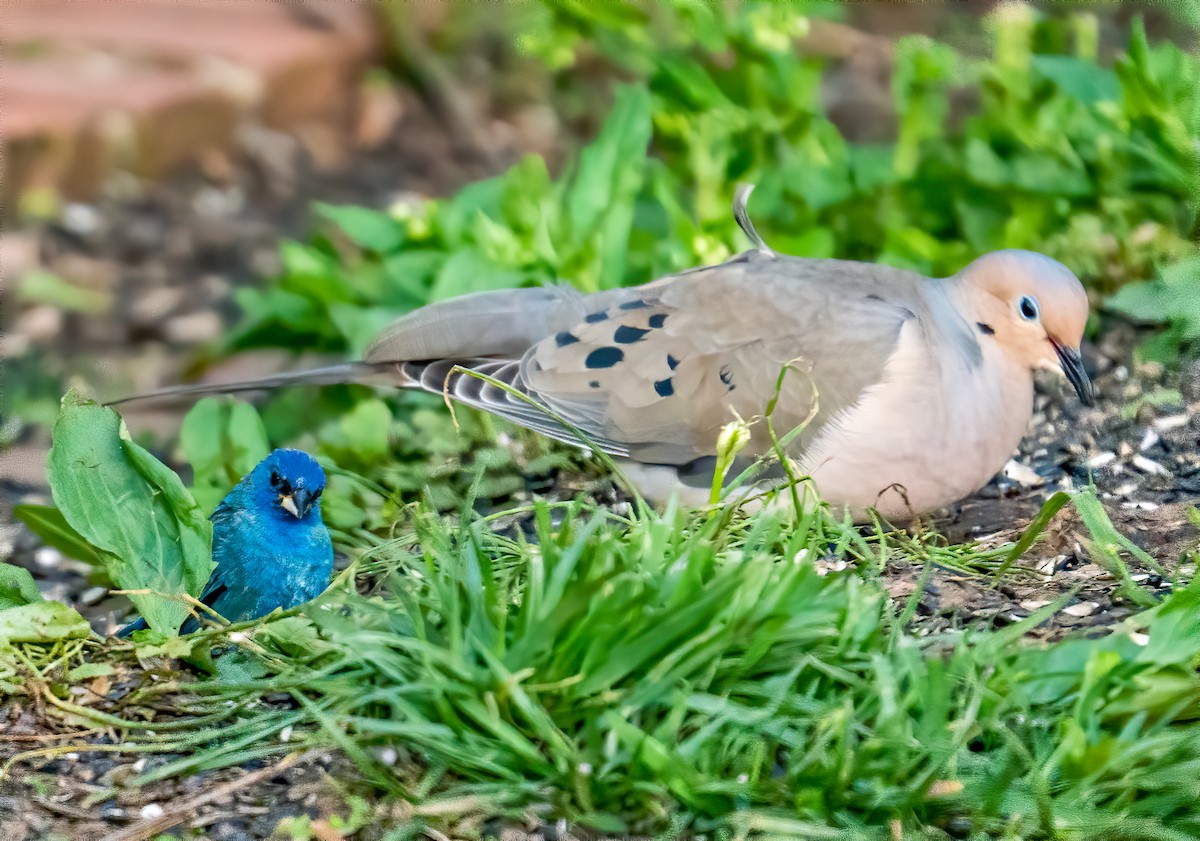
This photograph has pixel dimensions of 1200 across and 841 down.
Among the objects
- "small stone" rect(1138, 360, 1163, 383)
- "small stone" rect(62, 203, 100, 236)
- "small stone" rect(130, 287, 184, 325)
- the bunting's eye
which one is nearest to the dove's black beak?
"small stone" rect(1138, 360, 1163, 383)

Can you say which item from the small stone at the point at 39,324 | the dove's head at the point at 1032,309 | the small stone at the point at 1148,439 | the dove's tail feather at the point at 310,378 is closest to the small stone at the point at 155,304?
the small stone at the point at 39,324

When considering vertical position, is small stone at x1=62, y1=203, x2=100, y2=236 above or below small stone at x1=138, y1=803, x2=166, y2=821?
below

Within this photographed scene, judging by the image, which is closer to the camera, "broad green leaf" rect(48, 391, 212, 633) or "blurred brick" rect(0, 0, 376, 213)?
"broad green leaf" rect(48, 391, 212, 633)

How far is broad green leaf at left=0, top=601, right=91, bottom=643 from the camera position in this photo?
2.87m

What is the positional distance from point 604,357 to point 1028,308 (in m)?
1.18

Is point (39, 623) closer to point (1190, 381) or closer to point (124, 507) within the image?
point (124, 507)

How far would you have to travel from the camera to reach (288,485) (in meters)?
3.28

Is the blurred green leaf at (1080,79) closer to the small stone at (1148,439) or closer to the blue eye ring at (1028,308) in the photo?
the small stone at (1148,439)

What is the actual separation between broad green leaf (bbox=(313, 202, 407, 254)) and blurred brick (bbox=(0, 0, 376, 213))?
1.68m

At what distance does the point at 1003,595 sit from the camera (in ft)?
9.86

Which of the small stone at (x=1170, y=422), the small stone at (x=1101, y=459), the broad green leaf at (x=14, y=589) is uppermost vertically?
the small stone at (x=1170, y=422)

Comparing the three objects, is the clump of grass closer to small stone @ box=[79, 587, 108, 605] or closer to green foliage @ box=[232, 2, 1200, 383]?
small stone @ box=[79, 587, 108, 605]

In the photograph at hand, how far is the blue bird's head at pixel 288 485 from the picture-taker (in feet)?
A: 10.7

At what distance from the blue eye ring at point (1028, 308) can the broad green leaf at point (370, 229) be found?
8.05 ft
